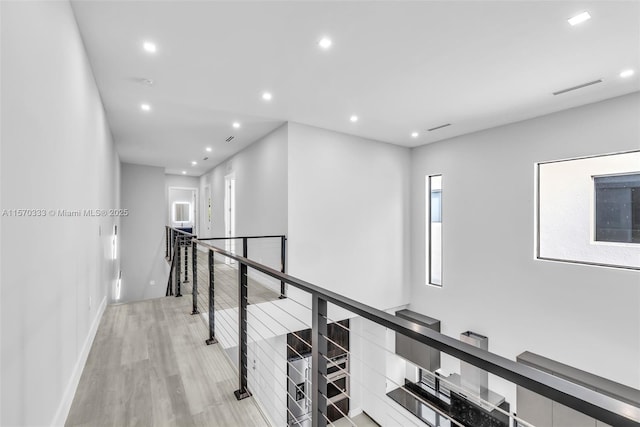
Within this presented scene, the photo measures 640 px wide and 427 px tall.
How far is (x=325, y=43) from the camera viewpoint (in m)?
2.64

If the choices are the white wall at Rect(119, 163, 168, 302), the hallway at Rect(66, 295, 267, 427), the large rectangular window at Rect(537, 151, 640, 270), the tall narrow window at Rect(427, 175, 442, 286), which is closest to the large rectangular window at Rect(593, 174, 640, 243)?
the large rectangular window at Rect(537, 151, 640, 270)

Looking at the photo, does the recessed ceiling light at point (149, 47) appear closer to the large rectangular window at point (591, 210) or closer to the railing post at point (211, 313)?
the railing post at point (211, 313)

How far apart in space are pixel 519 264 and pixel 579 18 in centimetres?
351

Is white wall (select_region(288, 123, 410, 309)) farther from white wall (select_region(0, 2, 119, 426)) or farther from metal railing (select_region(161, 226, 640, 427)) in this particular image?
metal railing (select_region(161, 226, 640, 427))

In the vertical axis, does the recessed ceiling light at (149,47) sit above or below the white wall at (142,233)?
above

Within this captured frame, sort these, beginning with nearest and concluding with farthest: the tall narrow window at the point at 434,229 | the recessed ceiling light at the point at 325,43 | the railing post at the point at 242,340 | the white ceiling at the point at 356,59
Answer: the railing post at the point at 242,340 < the white ceiling at the point at 356,59 < the recessed ceiling light at the point at 325,43 < the tall narrow window at the point at 434,229

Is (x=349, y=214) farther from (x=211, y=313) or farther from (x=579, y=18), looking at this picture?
(x=579, y=18)

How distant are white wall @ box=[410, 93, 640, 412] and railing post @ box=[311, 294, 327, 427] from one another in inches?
175

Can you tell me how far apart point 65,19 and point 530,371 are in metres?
3.00

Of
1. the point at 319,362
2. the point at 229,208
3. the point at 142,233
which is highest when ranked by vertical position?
the point at 229,208

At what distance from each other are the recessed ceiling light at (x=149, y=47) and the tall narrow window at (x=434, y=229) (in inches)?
204

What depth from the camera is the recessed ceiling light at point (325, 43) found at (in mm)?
2588

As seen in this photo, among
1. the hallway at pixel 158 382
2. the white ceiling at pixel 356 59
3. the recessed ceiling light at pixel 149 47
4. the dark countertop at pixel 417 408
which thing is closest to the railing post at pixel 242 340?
the hallway at pixel 158 382

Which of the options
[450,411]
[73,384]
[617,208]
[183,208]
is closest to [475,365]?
[73,384]
